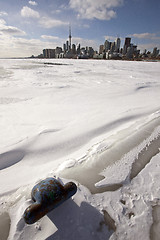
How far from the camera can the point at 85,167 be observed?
1.12 m

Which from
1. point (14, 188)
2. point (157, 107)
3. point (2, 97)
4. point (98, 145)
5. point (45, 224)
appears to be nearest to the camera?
point (45, 224)

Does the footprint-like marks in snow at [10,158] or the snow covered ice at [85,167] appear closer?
the snow covered ice at [85,167]

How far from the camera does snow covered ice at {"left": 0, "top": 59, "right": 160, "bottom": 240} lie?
0.72 meters

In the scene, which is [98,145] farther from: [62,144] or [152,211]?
[152,211]

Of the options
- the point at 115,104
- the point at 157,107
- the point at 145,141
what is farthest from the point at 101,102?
the point at 145,141

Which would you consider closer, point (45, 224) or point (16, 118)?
point (45, 224)

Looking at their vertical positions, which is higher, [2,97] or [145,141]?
[2,97]

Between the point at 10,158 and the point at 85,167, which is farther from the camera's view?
the point at 10,158

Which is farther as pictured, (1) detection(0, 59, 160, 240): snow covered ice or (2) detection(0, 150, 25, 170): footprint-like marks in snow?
(2) detection(0, 150, 25, 170): footprint-like marks in snow

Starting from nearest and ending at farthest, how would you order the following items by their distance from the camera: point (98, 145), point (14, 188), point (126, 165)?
point (14, 188) → point (126, 165) → point (98, 145)

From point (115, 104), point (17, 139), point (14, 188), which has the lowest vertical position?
point (14, 188)

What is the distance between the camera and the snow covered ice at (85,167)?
72 cm

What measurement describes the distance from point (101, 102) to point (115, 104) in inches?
11.3

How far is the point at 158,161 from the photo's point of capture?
117cm
